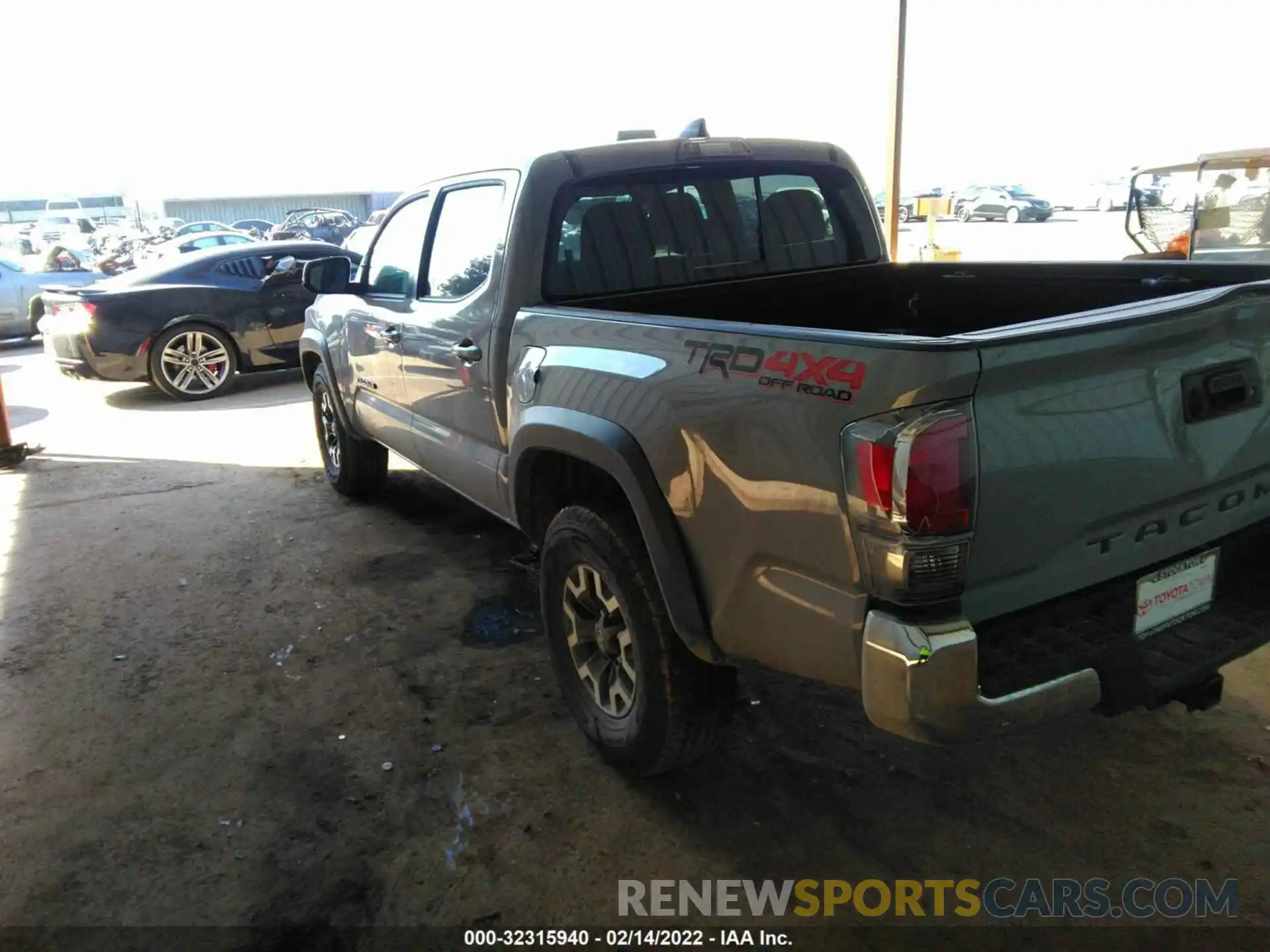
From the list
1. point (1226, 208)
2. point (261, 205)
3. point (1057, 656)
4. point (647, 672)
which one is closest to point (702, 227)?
point (647, 672)

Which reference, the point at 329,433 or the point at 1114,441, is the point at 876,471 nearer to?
the point at 1114,441

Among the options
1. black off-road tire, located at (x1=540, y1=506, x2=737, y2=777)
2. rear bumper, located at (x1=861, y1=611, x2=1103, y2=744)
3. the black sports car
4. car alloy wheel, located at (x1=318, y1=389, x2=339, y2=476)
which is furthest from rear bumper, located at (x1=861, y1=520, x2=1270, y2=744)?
the black sports car

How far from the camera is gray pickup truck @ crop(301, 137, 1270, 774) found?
1.92 metres

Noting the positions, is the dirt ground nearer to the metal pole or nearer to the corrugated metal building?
the metal pole

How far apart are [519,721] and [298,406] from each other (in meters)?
6.58

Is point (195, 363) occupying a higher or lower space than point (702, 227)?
lower

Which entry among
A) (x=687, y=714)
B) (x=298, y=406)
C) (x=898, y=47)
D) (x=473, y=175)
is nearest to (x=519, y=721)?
(x=687, y=714)

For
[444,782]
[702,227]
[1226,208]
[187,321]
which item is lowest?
[444,782]

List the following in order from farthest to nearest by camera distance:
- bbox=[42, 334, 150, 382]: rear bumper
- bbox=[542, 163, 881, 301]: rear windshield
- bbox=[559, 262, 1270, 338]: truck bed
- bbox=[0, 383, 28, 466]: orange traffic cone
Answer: bbox=[42, 334, 150, 382]: rear bumper, bbox=[0, 383, 28, 466]: orange traffic cone, bbox=[542, 163, 881, 301]: rear windshield, bbox=[559, 262, 1270, 338]: truck bed

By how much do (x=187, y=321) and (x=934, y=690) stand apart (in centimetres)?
933

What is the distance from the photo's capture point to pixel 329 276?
4.75 meters

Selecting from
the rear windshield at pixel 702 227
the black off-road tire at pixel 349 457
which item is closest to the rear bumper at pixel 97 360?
the black off-road tire at pixel 349 457

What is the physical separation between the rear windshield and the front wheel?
7408 mm

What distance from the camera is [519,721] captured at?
342 centimetres
